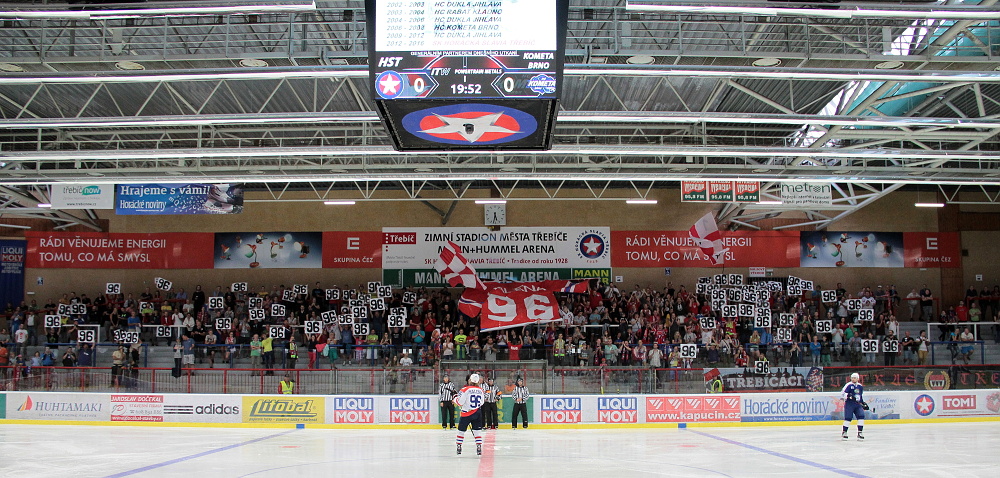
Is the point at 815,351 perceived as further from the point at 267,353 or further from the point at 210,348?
the point at 210,348

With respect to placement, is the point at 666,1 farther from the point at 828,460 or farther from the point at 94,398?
the point at 94,398

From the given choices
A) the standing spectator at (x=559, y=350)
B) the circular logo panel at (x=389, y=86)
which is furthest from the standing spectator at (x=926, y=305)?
the circular logo panel at (x=389, y=86)

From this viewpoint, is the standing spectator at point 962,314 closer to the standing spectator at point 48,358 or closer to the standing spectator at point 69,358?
the standing spectator at point 69,358

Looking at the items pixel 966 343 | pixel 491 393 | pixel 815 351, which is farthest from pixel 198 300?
pixel 966 343

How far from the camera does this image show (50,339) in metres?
28.2

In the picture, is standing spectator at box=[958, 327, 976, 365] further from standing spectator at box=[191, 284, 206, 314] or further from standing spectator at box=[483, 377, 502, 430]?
standing spectator at box=[191, 284, 206, 314]

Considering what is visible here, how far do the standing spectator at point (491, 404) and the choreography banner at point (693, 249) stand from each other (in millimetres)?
13453

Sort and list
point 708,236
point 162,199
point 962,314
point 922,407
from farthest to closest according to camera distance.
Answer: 1. point 962,314
2. point 708,236
3. point 162,199
4. point 922,407

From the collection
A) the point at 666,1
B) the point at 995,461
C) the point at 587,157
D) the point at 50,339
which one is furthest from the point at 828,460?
the point at 50,339

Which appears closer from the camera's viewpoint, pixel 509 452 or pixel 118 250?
pixel 509 452

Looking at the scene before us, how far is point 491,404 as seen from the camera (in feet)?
67.1

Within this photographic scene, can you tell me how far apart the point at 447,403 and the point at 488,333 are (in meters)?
8.06

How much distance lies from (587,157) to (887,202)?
1683 cm

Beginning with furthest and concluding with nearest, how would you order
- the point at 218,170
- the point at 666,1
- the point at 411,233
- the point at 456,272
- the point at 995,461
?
the point at 411,233 < the point at 456,272 < the point at 218,170 < the point at 995,461 < the point at 666,1
